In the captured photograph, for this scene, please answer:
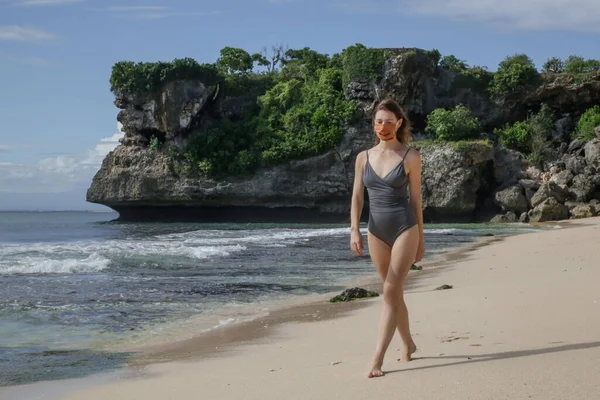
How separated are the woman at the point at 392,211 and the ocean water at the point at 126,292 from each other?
7.99 ft

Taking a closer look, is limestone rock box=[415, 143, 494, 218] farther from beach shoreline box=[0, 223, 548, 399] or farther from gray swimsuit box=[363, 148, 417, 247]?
gray swimsuit box=[363, 148, 417, 247]

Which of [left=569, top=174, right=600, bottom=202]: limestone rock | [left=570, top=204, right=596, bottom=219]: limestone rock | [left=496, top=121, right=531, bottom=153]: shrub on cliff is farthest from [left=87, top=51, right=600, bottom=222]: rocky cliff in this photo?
[left=570, top=204, right=596, bottom=219]: limestone rock

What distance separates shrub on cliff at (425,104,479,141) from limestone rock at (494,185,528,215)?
14.7 feet

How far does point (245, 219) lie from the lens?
131 feet

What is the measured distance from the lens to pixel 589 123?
35094mm

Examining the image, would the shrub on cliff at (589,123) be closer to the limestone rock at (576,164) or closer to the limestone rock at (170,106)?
the limestone rock at (576,164)

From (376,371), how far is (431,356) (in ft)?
1.93

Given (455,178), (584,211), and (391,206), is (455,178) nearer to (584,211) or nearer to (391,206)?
(584,211)

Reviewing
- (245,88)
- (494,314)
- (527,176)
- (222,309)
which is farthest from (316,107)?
(494,314)

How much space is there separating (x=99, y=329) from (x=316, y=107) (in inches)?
1238

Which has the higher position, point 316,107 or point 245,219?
point 316,107

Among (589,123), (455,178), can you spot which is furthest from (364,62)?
(589,123)

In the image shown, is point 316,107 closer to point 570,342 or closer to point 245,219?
point 245,219

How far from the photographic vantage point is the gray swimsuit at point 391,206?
4156 millimetres
